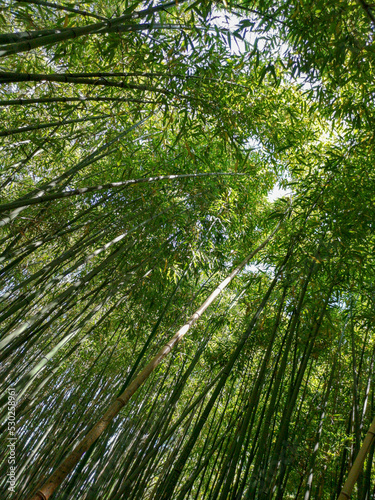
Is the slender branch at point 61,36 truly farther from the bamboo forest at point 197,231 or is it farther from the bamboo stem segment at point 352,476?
the bamboo stem segment at point 352,476

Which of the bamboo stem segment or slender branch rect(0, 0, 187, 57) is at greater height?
slender branch rect(0, 0, 187, 57)

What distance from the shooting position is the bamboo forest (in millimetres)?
1971

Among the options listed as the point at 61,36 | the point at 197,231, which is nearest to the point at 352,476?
the point at 61,36

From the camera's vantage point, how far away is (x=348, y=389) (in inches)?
126

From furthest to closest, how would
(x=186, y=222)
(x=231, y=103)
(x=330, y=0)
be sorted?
(x=186, y=222)
(x=231, y=103)
(x=330, y=0)

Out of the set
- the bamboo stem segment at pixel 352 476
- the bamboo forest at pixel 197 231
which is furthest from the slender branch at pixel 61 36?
the bamboo stem segment at pixel 352 476

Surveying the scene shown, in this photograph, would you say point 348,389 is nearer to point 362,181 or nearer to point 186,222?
point 362,181

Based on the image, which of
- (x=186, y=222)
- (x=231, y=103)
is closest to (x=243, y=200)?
(x=186, y=222)

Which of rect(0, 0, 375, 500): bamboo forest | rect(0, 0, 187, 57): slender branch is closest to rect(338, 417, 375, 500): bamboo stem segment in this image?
rect(0, 0, 375, 500): bamboo forest

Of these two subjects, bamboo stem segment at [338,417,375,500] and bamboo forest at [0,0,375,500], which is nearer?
bamboo stem segment at [338,417,375,500]

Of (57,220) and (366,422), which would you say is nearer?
(366,422)

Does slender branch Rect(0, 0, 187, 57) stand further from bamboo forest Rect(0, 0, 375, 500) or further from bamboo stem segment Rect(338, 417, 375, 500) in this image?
bamboo stem segment Rect(338, 417, 375, 500)

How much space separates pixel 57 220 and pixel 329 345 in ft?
9.00

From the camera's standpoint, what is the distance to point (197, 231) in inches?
140
